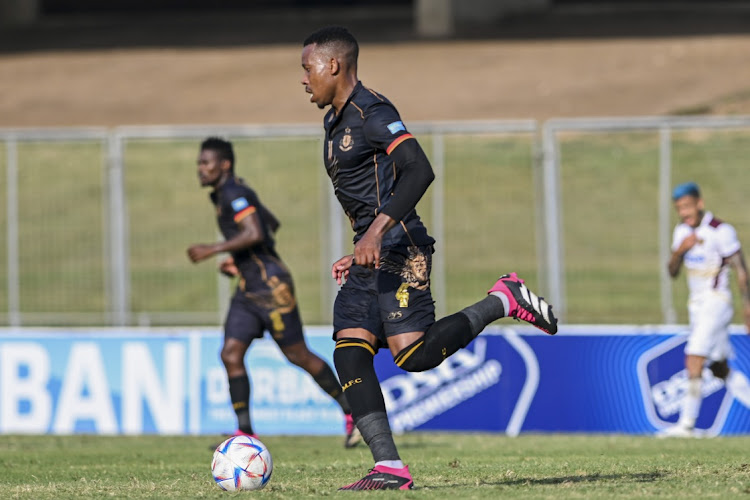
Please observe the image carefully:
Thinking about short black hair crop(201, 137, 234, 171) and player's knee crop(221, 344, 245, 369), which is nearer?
player's knee crop(221, 344, 245, 369)

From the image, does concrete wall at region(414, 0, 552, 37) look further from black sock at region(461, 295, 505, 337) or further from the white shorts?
black sock at region(461, 295, 505, 337)

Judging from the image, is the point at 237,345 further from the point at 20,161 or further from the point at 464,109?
the point at 464,109

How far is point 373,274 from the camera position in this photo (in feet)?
23.7

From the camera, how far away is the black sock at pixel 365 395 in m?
7.04

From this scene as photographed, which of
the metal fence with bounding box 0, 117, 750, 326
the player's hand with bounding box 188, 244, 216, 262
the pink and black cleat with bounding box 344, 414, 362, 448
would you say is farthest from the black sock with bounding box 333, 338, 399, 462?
the metal fence with bounding box 0, 117, 750, 326

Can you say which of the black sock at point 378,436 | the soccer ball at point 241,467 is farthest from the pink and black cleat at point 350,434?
the black sock at point 378,436

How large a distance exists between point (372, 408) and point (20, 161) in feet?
35.1

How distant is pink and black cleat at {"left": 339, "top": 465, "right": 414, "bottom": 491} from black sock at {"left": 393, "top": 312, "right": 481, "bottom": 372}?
21.6 inches

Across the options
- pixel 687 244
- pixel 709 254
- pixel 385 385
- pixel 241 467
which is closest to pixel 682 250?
pixel 687 244

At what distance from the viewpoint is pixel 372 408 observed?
7102 mm

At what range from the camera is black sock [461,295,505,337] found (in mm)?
7312

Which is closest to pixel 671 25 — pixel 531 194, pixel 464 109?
pixel 464 109

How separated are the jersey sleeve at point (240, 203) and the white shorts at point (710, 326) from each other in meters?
4.48

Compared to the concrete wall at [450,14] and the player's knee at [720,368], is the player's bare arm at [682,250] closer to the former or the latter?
the player's knee at [720,368]
